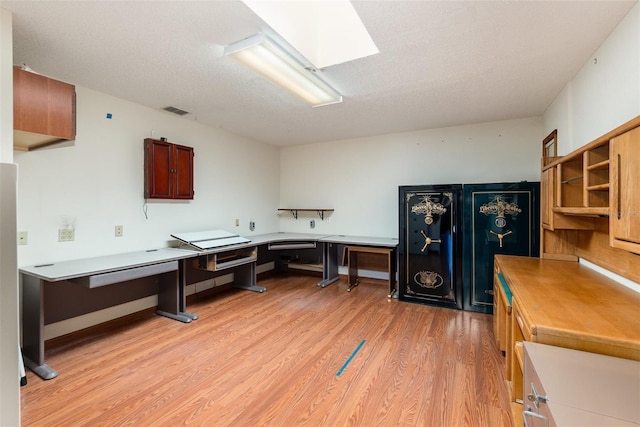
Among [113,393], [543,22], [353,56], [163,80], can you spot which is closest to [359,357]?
[113,393]

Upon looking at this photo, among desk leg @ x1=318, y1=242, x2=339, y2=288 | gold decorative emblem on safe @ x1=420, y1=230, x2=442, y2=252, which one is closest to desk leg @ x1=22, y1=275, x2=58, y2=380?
desk leg @ x1=318, y1=242, x2=339, y2=288

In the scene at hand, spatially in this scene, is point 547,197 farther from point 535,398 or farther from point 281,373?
point 281,373

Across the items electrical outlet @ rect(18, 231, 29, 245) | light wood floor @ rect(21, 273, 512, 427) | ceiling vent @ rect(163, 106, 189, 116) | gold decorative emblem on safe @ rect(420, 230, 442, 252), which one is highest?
ceiling vent @ rect(163, 106, 189, 116)

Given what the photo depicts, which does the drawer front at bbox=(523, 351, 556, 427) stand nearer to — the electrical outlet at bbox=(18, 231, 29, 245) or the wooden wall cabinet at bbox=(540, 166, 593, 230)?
the wooden wall cabinet at bbox=(540, 166, 593, 230)

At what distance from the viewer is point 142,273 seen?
106 inches

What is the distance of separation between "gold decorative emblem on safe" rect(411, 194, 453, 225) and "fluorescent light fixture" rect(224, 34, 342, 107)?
1840 millimetres

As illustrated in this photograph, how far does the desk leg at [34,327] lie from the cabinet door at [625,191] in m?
3.67

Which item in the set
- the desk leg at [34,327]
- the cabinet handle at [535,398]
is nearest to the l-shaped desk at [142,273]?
the desk leg at [34,327]

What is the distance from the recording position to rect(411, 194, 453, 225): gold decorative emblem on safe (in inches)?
145

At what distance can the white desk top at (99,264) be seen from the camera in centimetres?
227

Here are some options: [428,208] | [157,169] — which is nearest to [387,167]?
[428,208]

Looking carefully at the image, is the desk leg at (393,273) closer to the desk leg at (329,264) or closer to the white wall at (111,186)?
the desk leg at (329,264)

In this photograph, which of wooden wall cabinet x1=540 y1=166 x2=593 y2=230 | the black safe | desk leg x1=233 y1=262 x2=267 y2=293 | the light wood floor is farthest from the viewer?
desk leg x1=233 y1=262 x2=267 y2=293

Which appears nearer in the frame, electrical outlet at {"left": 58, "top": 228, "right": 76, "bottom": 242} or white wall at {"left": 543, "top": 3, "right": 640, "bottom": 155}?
white wall at {"left": 543, "top": 3, "right": 640, "bottom": 155}
